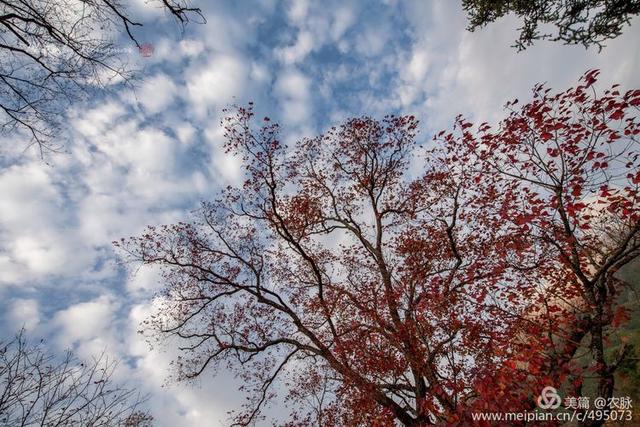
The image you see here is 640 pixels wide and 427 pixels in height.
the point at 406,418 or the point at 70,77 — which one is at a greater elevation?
the point at 70,77

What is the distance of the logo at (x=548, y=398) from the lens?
661cm

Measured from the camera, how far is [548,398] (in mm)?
6773

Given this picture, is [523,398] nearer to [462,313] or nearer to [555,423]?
[555,423]

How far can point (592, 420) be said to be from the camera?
22.9ft

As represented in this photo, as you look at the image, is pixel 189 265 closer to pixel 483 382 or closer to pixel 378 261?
pixel 378 261

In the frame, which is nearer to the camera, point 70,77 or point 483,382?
point 70,77

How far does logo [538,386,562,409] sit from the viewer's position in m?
6.61

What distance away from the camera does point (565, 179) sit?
6.90 m

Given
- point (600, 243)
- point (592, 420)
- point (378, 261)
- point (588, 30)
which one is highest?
point (588, 30)

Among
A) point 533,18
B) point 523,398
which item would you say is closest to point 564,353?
point 523,398

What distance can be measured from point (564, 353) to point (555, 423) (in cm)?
162

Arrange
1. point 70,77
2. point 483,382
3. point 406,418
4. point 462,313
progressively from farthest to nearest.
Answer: point 462,313
point 406,418
point 483,382
point 70,77

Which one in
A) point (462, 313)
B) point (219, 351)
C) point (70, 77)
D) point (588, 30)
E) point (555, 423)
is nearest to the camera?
point (70, 77)

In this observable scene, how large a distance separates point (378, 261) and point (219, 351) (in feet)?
Result: 22.9
